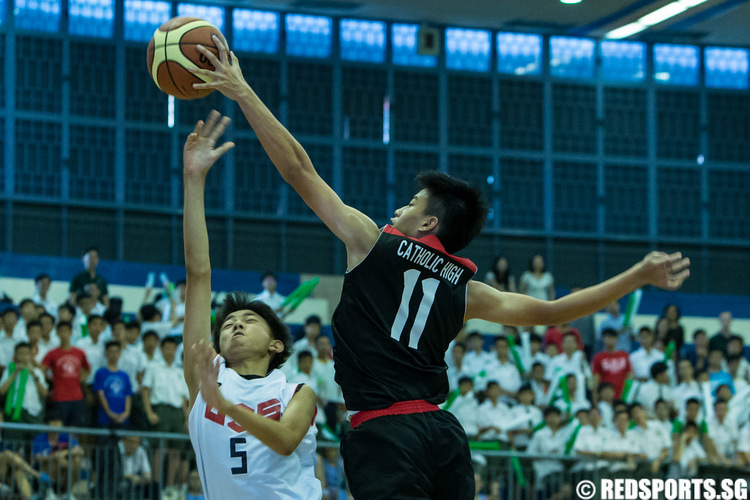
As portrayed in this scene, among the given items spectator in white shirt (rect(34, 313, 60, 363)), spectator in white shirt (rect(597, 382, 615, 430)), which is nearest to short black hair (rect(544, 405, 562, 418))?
spectator in white shirt (rect(597, 382, 615, 430))

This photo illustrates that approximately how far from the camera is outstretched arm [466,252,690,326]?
439 centimetres

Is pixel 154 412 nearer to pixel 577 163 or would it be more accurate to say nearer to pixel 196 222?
pixel 196 222

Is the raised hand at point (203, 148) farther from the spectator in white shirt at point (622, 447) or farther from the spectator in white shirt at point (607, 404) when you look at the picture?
the spectator in white shirt at point (607, 404)

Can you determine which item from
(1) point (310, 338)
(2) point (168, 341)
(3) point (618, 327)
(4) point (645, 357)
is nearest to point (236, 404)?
(2) point (168, 341)

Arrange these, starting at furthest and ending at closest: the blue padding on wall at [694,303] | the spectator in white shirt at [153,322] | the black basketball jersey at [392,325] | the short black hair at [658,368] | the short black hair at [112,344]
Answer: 1. the blue padding on wall at [694,303]
2. the short black hair at [658,368]
3. the spectator in white shirt at [153,322]
4. the short black hair at [112,344]
5. the black basketball jersey at [392,325]

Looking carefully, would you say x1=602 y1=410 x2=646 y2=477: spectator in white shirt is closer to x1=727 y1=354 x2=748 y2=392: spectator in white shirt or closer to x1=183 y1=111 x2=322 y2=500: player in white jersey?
x1=727 y1=354 x2=748 y2=392: spectator in white shirt

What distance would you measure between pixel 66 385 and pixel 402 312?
7459 millimetres

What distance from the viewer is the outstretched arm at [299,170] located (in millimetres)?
4328

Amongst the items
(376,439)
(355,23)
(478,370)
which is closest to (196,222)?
(376,439)

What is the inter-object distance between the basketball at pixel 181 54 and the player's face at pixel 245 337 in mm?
1105

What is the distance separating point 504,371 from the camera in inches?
523

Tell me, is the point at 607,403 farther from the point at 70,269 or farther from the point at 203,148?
the point at 203,148

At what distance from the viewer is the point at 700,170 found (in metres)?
21.2

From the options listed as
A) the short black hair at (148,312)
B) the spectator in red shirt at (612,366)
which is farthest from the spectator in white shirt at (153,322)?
the spectator in red shirt at (612,366)
